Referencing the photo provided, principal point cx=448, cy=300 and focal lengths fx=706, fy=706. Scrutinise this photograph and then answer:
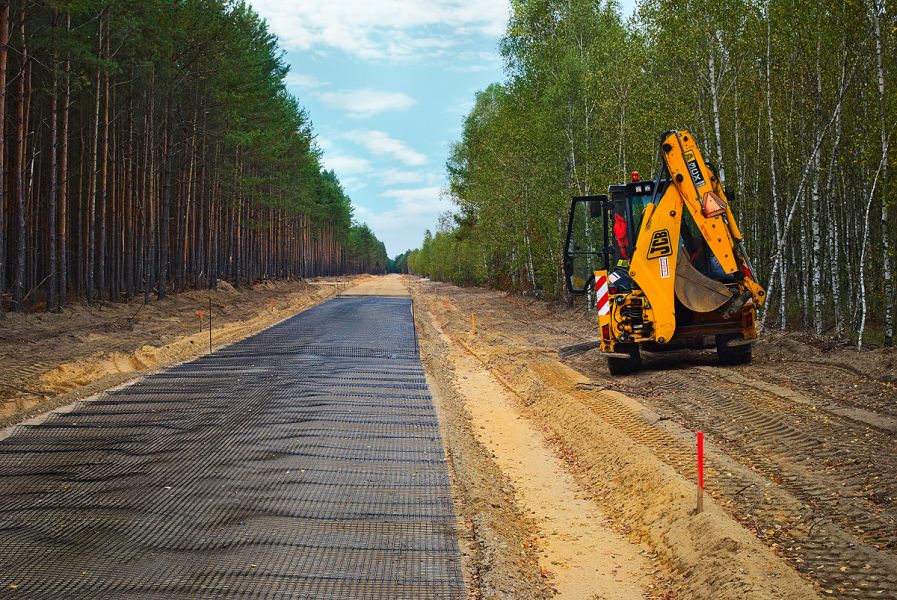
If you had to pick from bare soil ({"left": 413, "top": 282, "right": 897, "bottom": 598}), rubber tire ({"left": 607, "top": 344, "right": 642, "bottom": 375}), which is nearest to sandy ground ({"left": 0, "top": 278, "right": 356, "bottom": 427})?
bare soil ({"left": 413, "top": 282, "right": 897, "bottom": 598})

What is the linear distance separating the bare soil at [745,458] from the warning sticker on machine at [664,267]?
1739mm

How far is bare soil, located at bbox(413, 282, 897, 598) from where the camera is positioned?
5.05 metres

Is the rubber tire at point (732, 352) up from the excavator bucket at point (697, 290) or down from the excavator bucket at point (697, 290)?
down

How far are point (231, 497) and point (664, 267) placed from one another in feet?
25.6

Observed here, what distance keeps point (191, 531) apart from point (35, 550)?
3.53 feet

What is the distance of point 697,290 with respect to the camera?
11.5m

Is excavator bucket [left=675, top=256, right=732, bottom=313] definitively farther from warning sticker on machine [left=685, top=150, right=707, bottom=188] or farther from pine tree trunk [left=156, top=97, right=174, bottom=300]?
pine tree trunk [left=156, top=97, right=174, bottom=300]

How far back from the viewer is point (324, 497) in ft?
21.5

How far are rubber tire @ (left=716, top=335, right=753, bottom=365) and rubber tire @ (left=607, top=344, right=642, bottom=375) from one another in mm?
1374

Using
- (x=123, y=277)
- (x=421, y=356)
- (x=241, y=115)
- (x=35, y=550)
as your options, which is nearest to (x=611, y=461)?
(x=35, y=550)

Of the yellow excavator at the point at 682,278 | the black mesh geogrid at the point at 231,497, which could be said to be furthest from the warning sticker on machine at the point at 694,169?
the black mesh geogrid at the point at 231,497

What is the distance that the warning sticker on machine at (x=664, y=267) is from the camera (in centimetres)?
1145

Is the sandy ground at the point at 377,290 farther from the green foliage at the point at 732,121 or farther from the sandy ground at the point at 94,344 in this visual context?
the sandy ground at the point at 94,344

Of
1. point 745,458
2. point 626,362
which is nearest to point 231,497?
point 745,458
